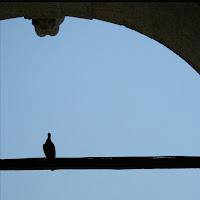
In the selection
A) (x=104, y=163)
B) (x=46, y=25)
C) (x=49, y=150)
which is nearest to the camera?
(x=104, y=163)

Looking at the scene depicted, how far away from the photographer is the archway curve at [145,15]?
5.47 metres

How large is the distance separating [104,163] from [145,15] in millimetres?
2018

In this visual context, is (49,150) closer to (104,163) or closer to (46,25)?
(104,163)

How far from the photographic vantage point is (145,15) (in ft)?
18.7

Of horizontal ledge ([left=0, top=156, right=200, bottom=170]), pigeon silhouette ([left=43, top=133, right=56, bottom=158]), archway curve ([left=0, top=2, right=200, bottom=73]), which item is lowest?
horizontal ledge ([left=0, top=156, right=200, bottom=170])

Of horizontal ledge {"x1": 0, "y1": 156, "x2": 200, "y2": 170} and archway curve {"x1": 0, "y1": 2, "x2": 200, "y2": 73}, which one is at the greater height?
archway curve {"x1": 0, "y1": 2, "x2": 200, "y2": 73}

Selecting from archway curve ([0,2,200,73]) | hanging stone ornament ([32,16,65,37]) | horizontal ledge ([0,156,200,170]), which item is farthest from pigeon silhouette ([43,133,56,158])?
archway curve ([0,2,200,73])

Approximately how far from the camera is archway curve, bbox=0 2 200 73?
17.9 ft

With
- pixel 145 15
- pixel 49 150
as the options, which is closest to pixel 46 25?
pixel 145 15

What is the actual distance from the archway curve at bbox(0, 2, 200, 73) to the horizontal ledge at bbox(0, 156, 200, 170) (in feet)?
4.04

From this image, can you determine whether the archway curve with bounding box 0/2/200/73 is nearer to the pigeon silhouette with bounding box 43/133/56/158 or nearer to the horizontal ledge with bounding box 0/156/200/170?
the horizontal ledge with bounding box 0/156/200/170

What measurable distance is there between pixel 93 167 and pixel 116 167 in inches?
11.9

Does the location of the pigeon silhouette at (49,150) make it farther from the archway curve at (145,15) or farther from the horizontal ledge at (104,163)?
the archway curve at (145,15)

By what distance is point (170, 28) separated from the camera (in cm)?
570
